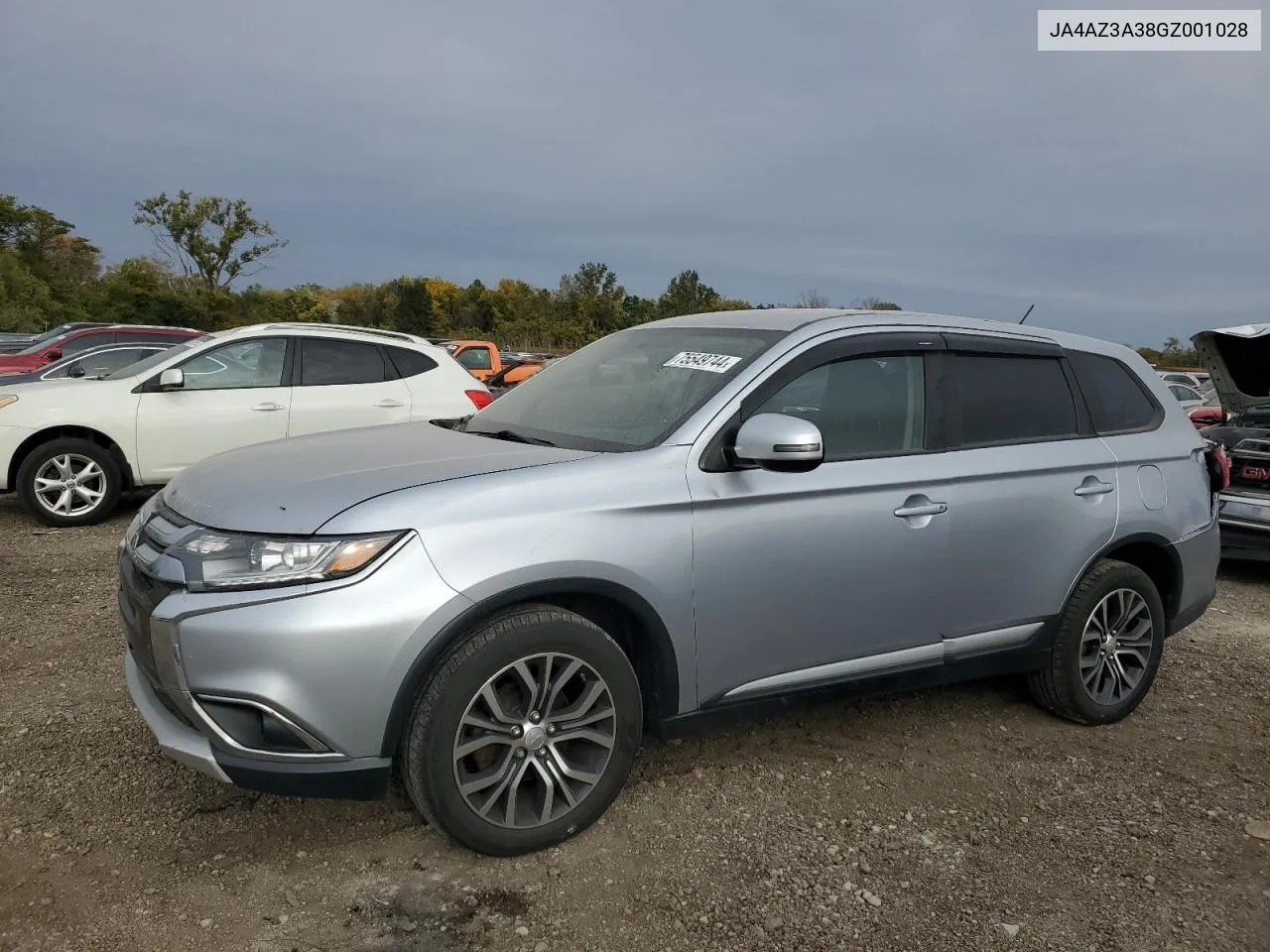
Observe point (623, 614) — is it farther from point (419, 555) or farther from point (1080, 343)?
point (1080, 343)

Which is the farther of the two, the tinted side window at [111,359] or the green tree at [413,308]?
the green tree at [413,308]

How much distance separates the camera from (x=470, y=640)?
2582 millimetres

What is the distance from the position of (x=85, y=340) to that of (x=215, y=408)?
1021 centimetres

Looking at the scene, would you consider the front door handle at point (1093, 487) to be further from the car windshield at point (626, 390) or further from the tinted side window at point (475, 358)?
the tinted side window at point (475, 358)

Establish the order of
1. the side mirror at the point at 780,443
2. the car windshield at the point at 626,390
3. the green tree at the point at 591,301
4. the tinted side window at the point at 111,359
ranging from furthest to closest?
1. the green tree at the point at 591,301
2. the tinted side window at the point at 111,359
3. the car windshield at the point at 626,390
4. the side mirror at the point at 780,443

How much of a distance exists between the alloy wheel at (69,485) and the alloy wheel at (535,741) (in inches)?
233

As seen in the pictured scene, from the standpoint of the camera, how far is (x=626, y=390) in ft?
11.5

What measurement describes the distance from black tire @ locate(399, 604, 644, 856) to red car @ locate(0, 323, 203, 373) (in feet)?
45.4

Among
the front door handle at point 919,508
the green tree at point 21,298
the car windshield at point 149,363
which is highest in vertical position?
the green tree at point 21,298

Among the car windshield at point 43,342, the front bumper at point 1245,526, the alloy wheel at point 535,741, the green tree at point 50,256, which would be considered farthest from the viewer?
the green tree at point 50,256

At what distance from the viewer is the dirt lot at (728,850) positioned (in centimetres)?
251

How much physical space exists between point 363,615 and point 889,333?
2.23 meters

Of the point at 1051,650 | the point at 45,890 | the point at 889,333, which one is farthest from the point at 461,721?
the point at 1051,650

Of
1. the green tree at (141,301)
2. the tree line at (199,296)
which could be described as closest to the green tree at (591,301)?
the tree line at (199,296)
